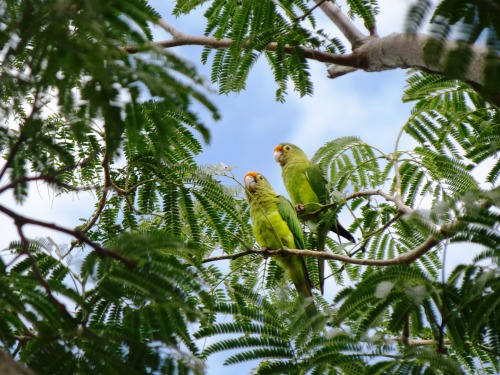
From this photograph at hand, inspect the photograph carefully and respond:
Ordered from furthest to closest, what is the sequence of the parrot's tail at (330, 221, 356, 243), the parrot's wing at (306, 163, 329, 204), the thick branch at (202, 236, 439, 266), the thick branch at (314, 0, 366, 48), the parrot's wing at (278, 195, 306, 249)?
the parrot's wing at (306, 163, 329, 204)
the parrot's wing at (278, 195, 306, 249)
the parrot's tail at (330, 221, 356, 243)
the thick branch at (314, 0, 366, 48)
the thick branch at (202, 236, 439, 266)

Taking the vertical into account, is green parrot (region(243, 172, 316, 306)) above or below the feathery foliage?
above

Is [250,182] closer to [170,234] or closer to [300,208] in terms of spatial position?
[300,208]

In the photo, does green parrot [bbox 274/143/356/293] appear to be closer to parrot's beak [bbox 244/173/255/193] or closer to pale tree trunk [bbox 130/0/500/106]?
parrot's beak [bbox 244/173/255/193]

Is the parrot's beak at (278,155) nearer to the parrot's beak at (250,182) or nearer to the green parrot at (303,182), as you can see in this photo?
the green parrot at (303,182)

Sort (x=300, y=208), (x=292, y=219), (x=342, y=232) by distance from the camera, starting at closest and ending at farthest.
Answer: (x=342, y=232), (x=292, y=219), (x=300, y=208)

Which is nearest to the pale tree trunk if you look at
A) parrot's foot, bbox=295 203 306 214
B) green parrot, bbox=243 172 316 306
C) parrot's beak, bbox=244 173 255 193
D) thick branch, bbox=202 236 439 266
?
thick branch, bbox=202 236 439 266

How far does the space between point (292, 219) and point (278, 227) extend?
0.51 feet

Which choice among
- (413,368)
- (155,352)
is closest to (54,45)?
(155,352)

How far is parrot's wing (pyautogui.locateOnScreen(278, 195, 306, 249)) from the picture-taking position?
5023mm

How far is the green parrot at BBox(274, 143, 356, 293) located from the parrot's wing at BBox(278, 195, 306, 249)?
7 cm

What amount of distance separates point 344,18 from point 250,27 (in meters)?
0.61

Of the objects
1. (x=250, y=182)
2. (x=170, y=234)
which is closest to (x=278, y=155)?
(x=250, y=182)

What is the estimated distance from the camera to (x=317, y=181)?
5574 mm

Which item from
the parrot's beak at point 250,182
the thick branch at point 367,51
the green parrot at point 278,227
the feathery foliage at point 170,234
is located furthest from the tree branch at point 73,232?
the parrot's beak at point 250,182
